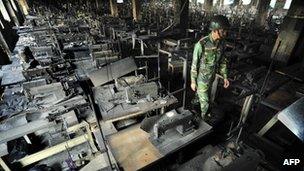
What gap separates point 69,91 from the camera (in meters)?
4.82

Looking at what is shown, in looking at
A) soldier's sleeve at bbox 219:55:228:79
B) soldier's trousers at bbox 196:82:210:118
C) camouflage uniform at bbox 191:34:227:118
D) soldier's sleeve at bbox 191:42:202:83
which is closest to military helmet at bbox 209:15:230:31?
camouflage uniform at bbox 191:34:227:118

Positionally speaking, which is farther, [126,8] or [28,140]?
[126,8]

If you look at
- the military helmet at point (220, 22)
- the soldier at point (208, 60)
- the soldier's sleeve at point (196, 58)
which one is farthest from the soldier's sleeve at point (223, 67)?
the military helmet at point (220, 22)

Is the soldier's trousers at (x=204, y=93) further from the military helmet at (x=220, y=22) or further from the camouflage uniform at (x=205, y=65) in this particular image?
the military helmet at (x=220, y=22)

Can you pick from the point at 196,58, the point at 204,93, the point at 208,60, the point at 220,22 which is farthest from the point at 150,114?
the point at 220,22

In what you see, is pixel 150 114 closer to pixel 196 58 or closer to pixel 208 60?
pixel 196 58

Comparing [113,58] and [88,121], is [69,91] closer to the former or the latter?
[88,121]

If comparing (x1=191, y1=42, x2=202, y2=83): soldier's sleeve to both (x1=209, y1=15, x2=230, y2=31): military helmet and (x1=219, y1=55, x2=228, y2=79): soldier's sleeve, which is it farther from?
(x1=219, y1=55, x2=228, y2=79): soldier's sleeve

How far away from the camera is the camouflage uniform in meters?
4.38

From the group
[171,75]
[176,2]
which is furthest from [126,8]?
[171,75]

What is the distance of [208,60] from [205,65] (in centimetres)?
14

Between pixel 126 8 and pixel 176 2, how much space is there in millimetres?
14054

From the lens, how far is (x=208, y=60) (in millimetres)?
4566

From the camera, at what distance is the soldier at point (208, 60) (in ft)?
13.5
